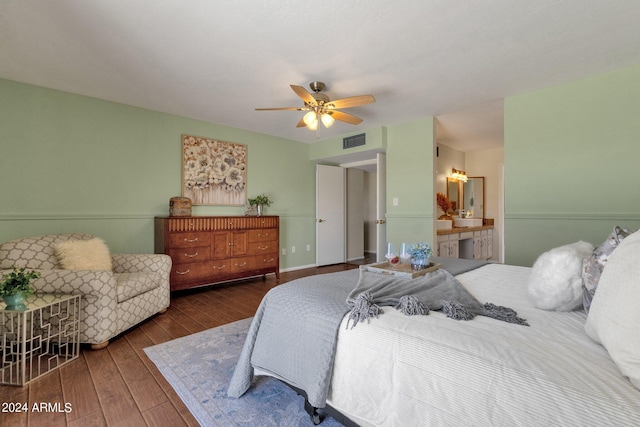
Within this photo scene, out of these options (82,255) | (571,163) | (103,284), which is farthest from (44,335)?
(571,163)

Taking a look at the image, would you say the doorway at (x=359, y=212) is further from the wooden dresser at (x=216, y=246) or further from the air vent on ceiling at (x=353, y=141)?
the wooden dresser at (x=216, y=246)

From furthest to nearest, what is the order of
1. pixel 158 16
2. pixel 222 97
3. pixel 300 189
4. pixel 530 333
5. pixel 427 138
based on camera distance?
1. pixel 300 189
2. pixel 427 138
3. pixel 222 97
4. pixel 158 16
5. pixel 530 333

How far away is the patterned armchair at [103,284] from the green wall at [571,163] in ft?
12.5

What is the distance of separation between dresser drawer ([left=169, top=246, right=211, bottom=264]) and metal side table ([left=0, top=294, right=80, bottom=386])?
1.26 m

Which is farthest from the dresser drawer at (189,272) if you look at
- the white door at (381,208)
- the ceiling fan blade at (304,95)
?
the white door at (381,208)

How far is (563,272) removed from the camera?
1.26 m

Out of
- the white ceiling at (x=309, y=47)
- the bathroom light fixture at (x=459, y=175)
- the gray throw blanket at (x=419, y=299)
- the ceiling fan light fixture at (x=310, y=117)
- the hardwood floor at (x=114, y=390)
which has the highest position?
the white ceiling at (x=309, y=47)

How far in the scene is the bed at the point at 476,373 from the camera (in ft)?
2.50

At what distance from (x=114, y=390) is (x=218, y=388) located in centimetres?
60

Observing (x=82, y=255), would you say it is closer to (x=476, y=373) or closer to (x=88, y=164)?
(x=88, y=164)

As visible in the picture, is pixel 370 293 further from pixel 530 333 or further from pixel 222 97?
pixel 222 97

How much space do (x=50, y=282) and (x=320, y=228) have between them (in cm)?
383

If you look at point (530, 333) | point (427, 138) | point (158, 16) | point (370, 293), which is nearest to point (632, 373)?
point (530, 333)

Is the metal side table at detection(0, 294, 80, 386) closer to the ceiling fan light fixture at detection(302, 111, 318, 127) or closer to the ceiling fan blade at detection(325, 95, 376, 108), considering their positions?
the ceiling fan light fixture at detection(302, 111, 318, 127)
